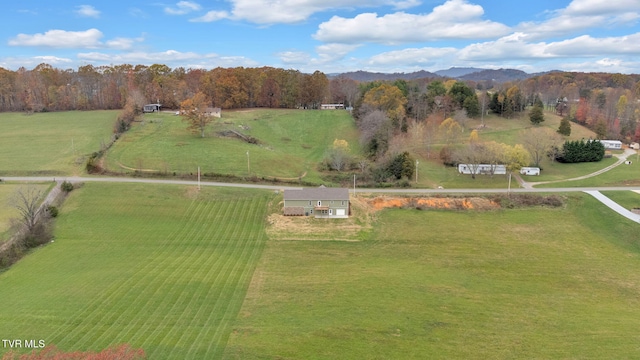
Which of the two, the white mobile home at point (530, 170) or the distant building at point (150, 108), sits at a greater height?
the distant building at point (150, 108)

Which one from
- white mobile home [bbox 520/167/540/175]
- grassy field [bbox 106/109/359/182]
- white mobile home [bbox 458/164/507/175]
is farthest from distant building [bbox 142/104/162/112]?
white mobile home [bbox 520/167/540/175]

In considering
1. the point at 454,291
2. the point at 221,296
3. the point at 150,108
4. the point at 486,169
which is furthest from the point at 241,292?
the point at 150,108

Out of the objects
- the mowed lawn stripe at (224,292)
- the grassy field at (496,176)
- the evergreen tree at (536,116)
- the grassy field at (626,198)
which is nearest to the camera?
the mowed lawn stripe at (224,292)

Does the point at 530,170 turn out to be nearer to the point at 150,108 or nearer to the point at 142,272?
the point at 142,272

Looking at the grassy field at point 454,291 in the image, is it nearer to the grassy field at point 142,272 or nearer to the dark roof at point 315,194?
the grassy field at point 142,272

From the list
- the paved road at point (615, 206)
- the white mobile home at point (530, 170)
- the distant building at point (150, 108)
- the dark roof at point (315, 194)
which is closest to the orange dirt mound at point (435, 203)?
the dark roof at point (315, 194)

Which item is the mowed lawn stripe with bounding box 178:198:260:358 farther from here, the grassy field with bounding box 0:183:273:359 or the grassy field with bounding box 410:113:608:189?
the grassy field with bounding box 410:113:608:189

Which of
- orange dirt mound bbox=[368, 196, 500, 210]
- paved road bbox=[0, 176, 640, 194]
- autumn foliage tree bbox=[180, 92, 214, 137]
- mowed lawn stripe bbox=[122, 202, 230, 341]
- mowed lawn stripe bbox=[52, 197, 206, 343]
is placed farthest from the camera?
autumn foliage tree bbox=[180, 92, 214, 137]

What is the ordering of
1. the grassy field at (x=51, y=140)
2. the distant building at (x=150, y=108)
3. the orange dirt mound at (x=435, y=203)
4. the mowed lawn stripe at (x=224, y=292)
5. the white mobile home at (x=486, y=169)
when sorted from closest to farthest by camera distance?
the mowed lawn stripe at (x=224, y=292) → the orange dirt mound at (x=435, y=203) → the grassy field at (x=51, y=140) → the white mobile home at (x=486, y=169) → the distant building at (x=150, y=108)
